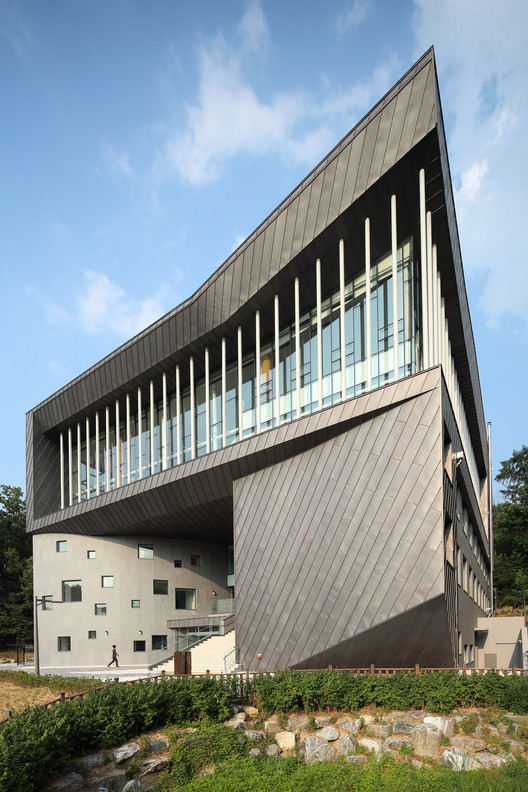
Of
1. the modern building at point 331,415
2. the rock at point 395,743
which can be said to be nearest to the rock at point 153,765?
the rock at point 395,743

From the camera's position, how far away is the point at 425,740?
15047 millimetres

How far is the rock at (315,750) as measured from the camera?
49.7ft

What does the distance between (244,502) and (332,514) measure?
5.28 metres

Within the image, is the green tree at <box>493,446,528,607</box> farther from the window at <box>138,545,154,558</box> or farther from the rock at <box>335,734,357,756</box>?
the rock at <box>335,734,357,756</box>

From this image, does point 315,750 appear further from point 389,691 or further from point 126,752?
point 126,752

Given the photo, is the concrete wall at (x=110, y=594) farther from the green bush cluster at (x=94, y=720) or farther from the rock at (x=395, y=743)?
the rock at (x=395, y=743)

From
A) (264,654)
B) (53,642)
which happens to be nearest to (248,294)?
(264,654)

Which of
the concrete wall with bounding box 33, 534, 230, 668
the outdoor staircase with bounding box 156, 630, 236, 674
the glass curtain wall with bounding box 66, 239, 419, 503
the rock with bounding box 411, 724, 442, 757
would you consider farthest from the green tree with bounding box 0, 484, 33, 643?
the rock with bounding box 411, 724, 442, 757

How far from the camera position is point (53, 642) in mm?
38031

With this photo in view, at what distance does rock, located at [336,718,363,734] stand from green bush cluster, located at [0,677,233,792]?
2.83 metres

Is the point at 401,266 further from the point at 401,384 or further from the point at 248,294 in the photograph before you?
the point at 248,294

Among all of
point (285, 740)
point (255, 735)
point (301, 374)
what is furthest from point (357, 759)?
point (301, 374)

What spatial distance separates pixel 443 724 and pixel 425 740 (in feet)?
1.81

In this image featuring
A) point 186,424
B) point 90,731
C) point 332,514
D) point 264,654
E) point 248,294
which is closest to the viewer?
point 90,731
